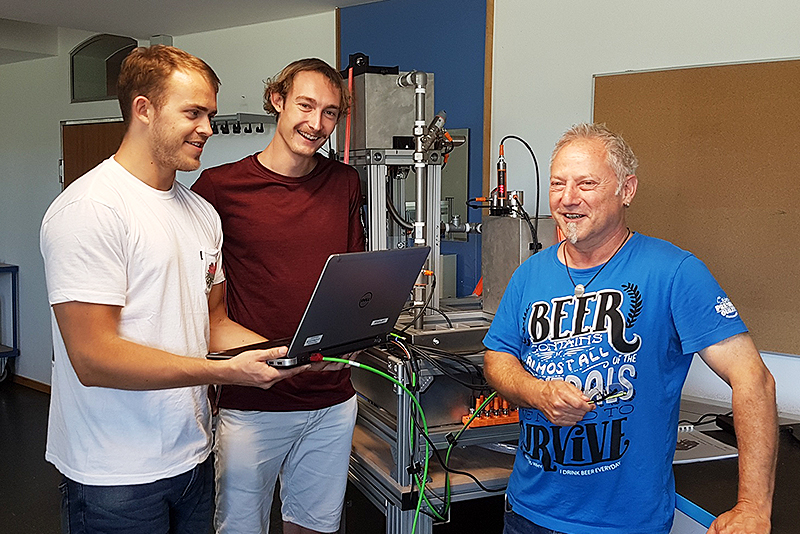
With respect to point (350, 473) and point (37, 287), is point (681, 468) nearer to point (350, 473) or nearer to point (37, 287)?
Result: point (350, 473)

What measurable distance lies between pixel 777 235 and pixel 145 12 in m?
3.26

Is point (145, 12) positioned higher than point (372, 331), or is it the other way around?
point (145, 12)

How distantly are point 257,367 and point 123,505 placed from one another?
1.18 ft

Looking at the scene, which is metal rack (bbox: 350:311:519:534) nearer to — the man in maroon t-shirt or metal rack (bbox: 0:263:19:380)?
the man in maroon t-shirt

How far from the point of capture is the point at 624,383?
1.53 meters

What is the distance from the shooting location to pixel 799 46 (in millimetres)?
2545

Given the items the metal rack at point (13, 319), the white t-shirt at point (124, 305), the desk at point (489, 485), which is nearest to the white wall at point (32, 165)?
the metal rack at point (13, 319)

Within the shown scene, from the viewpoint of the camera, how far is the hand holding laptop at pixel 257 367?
1.50 m

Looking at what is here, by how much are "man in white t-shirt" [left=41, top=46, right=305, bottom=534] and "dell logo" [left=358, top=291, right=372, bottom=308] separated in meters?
0.21

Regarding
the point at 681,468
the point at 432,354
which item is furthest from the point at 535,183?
the point at 681,468

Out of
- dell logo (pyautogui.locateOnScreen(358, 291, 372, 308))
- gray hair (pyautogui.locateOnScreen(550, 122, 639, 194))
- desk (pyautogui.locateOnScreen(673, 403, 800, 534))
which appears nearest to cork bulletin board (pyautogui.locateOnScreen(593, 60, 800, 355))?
desk (pyautogui.locateOnScreen(673, 403, 800, 534))

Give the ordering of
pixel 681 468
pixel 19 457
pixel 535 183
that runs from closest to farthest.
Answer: pixel 681 468 → pixel 535 183 → pixel 19 457

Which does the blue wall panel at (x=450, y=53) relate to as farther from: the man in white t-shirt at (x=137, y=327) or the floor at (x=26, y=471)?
the floor at (x=26, y=471)

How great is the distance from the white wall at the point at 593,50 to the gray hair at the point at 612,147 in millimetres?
1318
